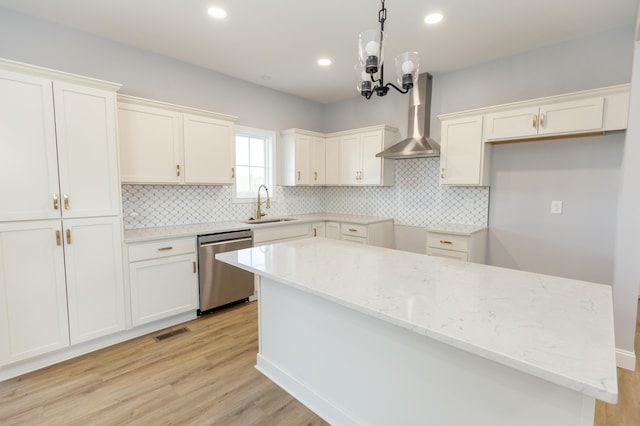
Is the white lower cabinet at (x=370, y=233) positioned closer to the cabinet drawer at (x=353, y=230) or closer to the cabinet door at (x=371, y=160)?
the cabinet drawer at (x=353, y=230)

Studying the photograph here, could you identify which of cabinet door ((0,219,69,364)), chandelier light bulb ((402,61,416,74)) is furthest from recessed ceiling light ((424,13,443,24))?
cabinet door ((0,219,69,364))

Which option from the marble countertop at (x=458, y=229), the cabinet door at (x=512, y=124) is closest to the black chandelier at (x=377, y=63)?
the cabinet door at (x=512, y=124)

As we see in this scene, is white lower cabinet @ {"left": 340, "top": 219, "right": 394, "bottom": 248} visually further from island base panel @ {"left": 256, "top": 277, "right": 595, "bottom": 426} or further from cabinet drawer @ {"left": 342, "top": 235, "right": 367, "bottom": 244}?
island base panel @ {"left": 256, "top": 277, "right": 595, "bottom": 426}

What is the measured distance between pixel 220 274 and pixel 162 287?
578 mm

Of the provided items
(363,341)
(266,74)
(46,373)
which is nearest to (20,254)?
(46,373)

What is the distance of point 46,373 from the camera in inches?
91.3

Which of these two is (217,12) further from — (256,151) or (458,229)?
(458,229)

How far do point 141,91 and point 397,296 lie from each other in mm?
3257

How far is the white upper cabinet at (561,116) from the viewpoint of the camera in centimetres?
250

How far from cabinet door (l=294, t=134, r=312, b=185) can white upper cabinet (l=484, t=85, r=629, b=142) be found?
2347 millimetres

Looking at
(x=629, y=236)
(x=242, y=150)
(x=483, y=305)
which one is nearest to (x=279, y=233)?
(x=242, y=150)

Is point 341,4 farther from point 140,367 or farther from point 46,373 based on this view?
point 46,373

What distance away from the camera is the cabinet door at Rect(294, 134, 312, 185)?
4.43 m

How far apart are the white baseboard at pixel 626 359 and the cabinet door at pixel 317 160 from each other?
3.68m
